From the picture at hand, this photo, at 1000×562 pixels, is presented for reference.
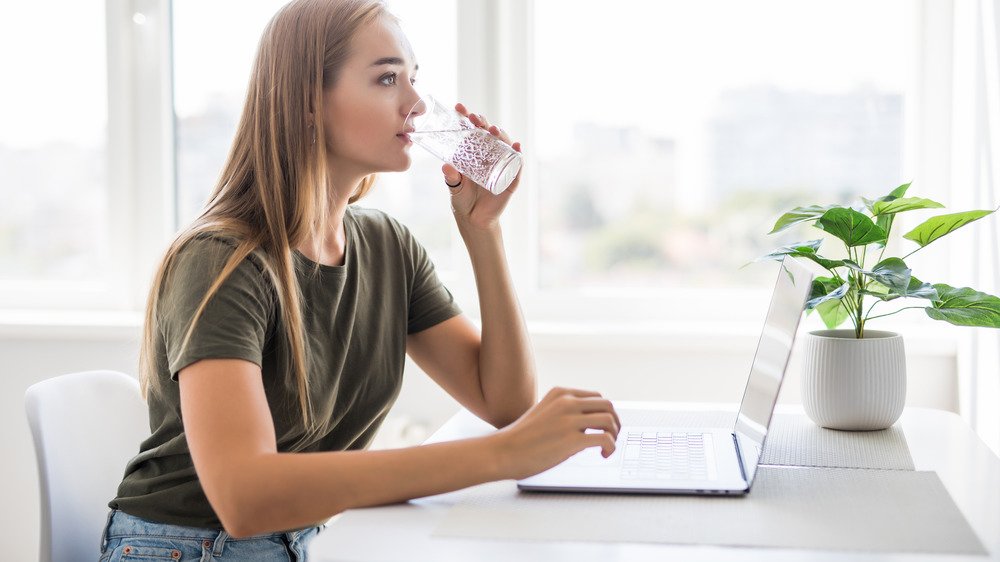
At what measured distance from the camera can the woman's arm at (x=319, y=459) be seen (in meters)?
0.99

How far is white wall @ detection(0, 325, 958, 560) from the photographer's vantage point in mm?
2072

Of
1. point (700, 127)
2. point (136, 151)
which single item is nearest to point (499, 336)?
point (700, 127)

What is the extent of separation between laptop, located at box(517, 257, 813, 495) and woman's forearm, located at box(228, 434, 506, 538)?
0.08 m

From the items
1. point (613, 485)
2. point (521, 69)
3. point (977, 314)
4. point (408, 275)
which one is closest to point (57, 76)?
point (521, 69)

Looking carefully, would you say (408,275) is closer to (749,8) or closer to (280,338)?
(280,338)

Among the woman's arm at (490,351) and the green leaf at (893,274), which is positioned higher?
the green leaf at (893,274)

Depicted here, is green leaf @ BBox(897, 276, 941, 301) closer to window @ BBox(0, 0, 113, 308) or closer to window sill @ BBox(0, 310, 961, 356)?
window sill @ BBox(0, 310, 961, 356)

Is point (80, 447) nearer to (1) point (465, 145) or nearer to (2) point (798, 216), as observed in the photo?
(1) point (465, 145)

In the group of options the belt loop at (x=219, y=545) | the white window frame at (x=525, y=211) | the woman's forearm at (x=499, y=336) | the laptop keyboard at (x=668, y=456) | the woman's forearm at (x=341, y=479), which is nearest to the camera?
the woman's forearm at (x=341, y=479)

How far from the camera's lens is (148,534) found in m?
1.23

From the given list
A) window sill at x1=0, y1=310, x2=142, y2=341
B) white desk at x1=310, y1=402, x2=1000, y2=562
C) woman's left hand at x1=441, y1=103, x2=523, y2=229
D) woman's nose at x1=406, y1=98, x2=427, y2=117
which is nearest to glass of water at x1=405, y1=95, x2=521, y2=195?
woman's nose at x1=406, y1=98, x2=427, y2=117

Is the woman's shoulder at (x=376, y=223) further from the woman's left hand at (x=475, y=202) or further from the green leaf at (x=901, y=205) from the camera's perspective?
the green leaf at (x=901, y=205)

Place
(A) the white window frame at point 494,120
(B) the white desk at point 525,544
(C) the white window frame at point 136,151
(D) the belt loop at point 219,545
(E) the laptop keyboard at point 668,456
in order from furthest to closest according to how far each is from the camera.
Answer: (C) the white window frame at point 136,151 < (A) the white window frame at point 494,120 < (D) the belt loop at point 219,545 < (E) the laptop keyboard at point 668,456 < (B) the white desk at point 525,544

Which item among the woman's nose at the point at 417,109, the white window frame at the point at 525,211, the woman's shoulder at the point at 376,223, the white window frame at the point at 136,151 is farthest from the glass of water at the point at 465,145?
the white window frame at the point at 136,151
